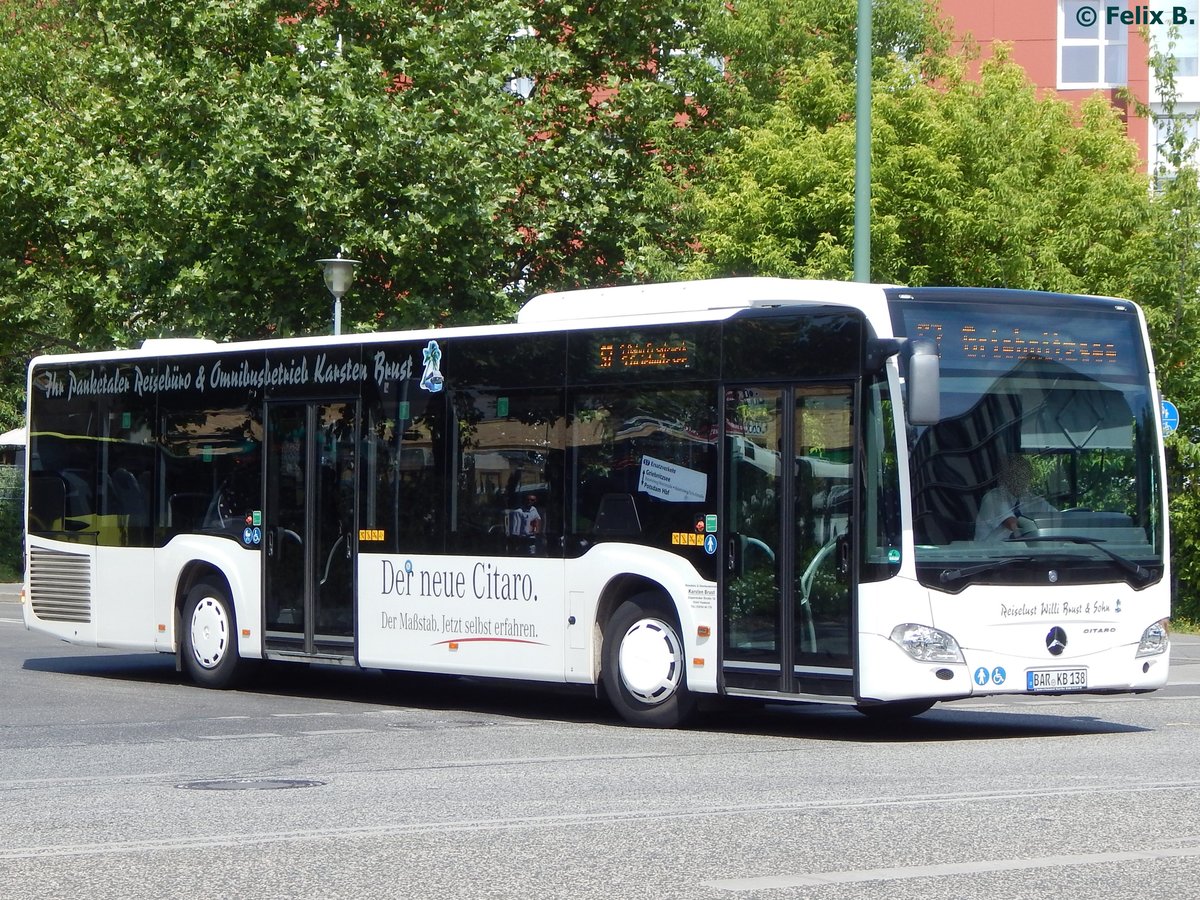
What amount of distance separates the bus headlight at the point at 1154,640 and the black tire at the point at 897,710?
1465 millimetres

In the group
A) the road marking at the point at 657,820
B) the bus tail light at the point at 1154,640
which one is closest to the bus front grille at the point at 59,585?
the bus tail light at the point at 1154,640

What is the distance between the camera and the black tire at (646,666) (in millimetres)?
14125

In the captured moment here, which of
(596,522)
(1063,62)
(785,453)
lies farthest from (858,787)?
(1063,62)

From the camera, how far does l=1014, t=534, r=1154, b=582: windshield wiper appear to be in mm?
13281

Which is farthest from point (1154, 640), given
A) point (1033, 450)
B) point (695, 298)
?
point (695, 298)

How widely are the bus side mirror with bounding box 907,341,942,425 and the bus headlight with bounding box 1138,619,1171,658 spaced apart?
2.29 m

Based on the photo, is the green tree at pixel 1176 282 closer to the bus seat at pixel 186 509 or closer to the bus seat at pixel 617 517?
the bus seat at pixel 186 509

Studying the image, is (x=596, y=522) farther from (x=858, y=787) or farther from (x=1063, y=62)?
(x=1063, y=62)

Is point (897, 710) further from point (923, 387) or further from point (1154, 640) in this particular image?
point (923, 387)

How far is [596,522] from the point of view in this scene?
14625 millimetres

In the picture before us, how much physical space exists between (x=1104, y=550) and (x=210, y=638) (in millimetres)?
8067

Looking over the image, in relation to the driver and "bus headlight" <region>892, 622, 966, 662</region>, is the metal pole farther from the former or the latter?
"bus headlight" <region>892, 622, 966, 662</region>

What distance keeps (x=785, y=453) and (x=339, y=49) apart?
21232mm

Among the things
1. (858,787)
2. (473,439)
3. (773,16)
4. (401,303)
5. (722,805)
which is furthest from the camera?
(773,16)
